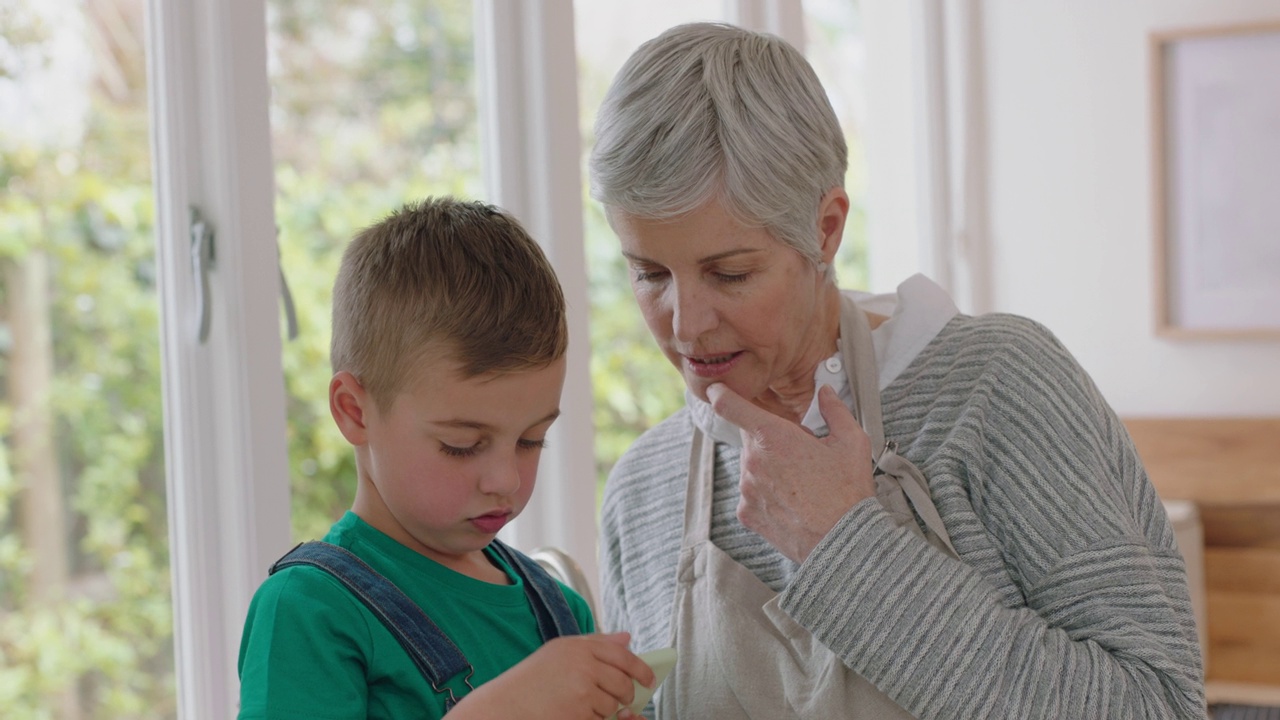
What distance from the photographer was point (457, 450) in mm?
1111

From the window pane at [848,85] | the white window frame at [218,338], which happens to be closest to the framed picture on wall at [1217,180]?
the window pane at [848,85]

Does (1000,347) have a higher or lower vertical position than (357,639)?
higher

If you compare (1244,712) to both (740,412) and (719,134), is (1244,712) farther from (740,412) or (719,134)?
(719,134)

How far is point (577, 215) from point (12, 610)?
44.6 inches

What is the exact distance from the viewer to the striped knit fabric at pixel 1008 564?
3.86 feet

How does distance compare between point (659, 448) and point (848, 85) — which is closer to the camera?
point (659, 448)

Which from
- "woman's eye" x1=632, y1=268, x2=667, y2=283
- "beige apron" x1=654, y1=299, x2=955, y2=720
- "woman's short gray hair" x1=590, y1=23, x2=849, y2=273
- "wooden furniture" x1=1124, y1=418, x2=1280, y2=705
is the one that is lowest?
"wooden furniture" x1=1124, y1=418, x2=1280, y2=705

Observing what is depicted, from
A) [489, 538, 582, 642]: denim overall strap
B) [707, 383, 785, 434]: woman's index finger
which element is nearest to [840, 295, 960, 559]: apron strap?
[707, 383, 785, 434]: woman's index finger

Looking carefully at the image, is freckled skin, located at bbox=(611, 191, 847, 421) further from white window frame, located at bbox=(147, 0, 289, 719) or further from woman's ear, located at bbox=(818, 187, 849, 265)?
white window frame, located at bbox=(147, 0, 289, 719)

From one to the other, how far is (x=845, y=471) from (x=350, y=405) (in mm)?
479

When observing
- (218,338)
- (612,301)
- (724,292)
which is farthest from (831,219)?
(612,301)

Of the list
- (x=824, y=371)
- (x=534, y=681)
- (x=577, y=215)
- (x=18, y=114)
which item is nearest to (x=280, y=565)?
(x=534, y=681)

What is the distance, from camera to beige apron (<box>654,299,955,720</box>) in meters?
1.28

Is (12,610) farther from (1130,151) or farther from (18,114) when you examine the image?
(1130,151)
